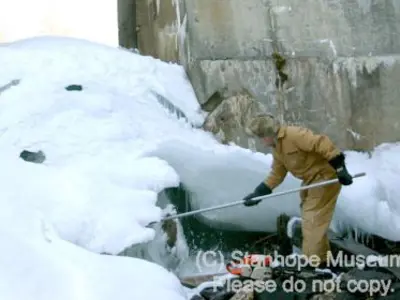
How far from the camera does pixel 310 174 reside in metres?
4.78

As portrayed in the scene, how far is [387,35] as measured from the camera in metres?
7.14

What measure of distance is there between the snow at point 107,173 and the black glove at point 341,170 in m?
1.35

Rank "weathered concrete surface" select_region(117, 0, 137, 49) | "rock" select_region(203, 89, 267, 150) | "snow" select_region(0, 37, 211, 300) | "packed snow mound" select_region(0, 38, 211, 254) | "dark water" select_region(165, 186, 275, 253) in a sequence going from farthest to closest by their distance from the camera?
1. "weathered concrete surface" select_region(117, 0, 137, 49)
2. "rock" select_region(203, 89, 267, 150)
3. "dark water" select_region(165, 186, 275, 253)
4. "packed snow mound" select_region(0, 38, 211, 254)
5. "snow" select_region(0, 37, 211, 300)

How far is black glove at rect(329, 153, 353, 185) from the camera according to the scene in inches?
173

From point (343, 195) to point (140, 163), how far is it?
1.92 m

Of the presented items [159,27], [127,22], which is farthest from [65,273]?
[127,22]

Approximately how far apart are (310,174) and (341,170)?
0.39 meters

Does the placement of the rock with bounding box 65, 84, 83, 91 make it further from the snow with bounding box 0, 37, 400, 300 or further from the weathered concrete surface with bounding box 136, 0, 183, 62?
the weathered concrete surface with bounding box 136, 0, 183, 62

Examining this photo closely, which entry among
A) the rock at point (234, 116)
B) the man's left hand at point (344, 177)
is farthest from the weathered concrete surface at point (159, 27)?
the man's left hand at point (344, 177)

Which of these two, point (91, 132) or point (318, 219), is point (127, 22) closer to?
point (91, 132)

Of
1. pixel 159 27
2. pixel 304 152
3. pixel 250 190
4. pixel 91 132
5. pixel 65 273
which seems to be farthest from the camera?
pixel 159 27

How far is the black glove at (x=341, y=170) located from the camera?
14.4 feet

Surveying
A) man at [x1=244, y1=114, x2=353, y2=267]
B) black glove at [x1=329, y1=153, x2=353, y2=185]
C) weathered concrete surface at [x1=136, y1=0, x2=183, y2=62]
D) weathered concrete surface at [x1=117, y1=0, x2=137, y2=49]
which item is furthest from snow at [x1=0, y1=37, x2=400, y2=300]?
weathered concrete surface at [x1=117, y1=0, x2=137, y2=49]

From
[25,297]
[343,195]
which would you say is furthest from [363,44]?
[25,297]
